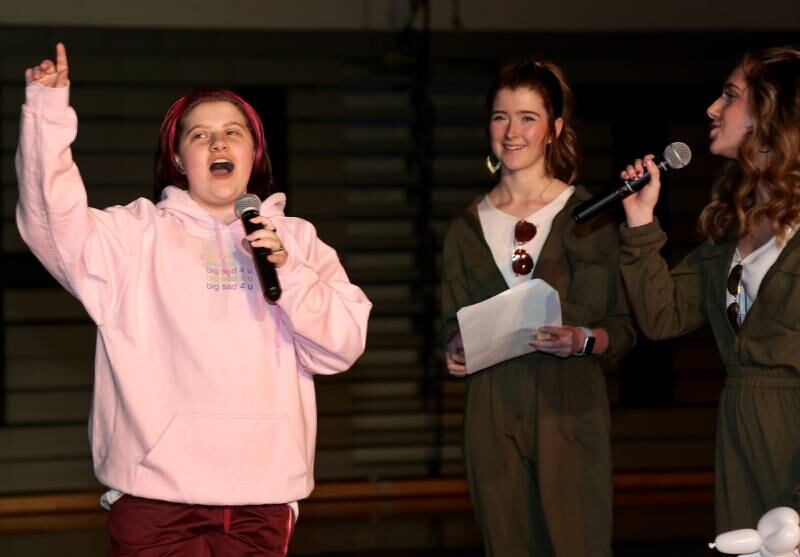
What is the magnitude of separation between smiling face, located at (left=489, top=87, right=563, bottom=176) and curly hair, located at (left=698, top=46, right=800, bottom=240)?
0.52m

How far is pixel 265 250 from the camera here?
6.94 feet

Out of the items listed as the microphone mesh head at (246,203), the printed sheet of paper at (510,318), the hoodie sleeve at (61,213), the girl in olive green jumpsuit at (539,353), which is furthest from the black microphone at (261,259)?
the girl in olive green jumpsuit at (539,353)

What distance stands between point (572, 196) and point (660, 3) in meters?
3.21

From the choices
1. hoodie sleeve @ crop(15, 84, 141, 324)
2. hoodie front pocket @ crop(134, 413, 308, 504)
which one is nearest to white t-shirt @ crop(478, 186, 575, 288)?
hoodie front pocket @ crop(134, 413, 308, 504)

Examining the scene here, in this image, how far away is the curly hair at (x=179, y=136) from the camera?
2439 millimetres

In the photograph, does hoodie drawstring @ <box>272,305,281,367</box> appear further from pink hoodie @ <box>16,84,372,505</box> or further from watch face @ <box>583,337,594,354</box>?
watch face @ <box>583,337,594,354</box>

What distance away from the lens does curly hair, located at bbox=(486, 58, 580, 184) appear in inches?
120

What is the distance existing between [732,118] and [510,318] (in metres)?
0.65

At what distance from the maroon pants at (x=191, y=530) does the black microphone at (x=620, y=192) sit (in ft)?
2.74

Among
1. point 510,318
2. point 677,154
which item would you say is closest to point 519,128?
point 510,318

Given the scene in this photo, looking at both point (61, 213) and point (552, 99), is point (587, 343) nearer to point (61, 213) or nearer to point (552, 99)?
point (552, 99)

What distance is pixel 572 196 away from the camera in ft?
10.0

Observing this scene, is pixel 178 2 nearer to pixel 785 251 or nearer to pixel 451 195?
pixel 451 195

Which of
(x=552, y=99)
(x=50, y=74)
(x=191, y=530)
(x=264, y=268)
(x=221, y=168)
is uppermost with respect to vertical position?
(x=552, y=99)
